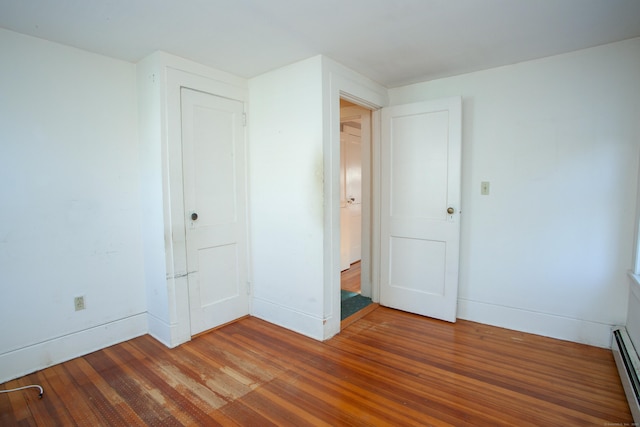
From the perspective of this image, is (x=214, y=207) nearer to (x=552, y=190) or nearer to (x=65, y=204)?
(x=65, y=204)

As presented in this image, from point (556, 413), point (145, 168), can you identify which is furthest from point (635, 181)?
point (145, 168)

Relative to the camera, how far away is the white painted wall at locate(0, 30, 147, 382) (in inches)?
80.1

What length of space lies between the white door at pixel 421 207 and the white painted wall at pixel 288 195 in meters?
0.98

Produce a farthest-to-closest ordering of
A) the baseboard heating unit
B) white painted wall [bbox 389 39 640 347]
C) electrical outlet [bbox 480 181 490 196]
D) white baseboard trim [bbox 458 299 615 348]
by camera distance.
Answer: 1. electrical outlet [bbox 480 181 490 196]
2. white baseboard trim [bbox 458 299 615 348]
3. white painted wall [bbox 389 39 640 347]
4. the baseboard heating unit

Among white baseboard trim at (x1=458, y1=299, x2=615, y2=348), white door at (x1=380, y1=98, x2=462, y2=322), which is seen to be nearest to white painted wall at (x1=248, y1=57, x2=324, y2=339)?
white door at (x1=380, y1=98, x2=462, y2=322)

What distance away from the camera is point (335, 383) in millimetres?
1985

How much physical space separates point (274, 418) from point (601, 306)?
251 cm

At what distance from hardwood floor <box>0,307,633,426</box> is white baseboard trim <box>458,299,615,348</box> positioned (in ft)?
0.27

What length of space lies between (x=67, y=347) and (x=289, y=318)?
5.40 feet

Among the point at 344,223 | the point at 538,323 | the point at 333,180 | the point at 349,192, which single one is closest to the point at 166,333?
the point at 333,180

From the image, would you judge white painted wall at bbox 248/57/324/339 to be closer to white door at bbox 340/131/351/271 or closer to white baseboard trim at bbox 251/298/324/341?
white baseboard trim at bbox 251/298/324/341

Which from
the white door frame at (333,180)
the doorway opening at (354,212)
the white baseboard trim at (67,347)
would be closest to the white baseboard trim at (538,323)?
the doorway opening at (354,212)

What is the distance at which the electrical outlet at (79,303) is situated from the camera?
7.57ft

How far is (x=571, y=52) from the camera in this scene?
2.38 meters
